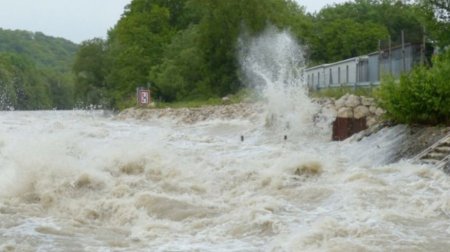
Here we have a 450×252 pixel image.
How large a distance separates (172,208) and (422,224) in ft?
12.8

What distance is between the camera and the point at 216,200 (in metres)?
11.6

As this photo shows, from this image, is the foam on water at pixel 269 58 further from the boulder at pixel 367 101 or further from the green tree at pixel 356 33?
the boulder at pixel 367 101

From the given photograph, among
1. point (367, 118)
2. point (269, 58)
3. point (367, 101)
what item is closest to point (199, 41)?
point (269, 58)

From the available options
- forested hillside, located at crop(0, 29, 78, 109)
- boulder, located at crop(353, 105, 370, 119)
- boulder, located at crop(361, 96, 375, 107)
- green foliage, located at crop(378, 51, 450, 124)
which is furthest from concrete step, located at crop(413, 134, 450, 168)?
forested hillside, located at crop(0, 29, 78, 109)

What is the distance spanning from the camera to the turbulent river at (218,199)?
8.71 metres

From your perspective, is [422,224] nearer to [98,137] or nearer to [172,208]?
[172,208]

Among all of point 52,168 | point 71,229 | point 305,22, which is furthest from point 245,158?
point 305,22

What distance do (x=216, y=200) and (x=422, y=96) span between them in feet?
25.2

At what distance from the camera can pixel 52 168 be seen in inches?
516

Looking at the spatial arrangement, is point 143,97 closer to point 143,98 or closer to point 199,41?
point 143,98

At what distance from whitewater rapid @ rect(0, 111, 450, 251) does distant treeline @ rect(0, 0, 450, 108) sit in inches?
1151

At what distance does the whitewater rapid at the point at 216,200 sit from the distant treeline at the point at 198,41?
29.2 meters

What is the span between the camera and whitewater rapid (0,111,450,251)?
870cm

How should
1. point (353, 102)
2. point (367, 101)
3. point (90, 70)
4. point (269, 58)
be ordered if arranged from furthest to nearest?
1. point (90, 70)
2. point (269, 58)
3. point (353, 102)
4. point (367, 101)
